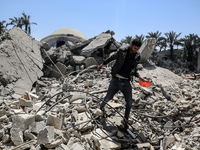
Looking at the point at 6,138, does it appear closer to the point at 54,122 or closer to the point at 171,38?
the point at 54,122

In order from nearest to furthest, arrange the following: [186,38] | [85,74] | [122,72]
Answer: [122,72], [85,74], [186,38]

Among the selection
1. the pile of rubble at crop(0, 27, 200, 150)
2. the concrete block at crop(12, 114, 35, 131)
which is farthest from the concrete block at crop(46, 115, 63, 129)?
the concrete block at crop(12, 114, 35, 131)

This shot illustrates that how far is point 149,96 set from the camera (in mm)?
5594

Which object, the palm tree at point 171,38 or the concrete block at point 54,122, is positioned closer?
the concrete block at point 54,122

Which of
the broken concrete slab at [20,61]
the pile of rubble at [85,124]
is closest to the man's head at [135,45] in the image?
the pile of rubble at [85,124]

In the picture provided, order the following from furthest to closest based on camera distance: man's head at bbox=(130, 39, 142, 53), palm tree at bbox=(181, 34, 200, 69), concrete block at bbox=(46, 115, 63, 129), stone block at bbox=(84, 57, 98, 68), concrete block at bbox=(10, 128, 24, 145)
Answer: palm tree at bbox=(181, 34, 200, 69), stone block at bbox=(84, 57, 98, 68), man's head at bbox=(130, 39, 142, 53), concrete block at bbox=(46, 115, 63, 129), concrete block at bbox=(10, 128, 24, 145)

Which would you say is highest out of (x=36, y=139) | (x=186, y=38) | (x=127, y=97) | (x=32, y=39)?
(x=186, y=38)

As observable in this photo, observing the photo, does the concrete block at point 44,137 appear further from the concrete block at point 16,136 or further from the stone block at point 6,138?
the stone block at point 6,138

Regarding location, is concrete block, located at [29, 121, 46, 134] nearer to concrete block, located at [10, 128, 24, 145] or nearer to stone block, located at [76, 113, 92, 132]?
concrete block, located at [10, 128, 24, 145]

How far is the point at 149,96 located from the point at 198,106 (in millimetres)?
1491

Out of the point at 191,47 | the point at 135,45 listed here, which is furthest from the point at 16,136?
the point at 191,47

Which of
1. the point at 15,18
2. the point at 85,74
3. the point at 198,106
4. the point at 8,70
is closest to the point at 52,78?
the point at 85,74

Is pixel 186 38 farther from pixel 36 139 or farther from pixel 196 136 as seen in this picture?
pixel 36 139

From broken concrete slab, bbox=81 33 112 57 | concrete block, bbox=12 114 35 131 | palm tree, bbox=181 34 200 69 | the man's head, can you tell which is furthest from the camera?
palm tree, bbox=181 34 200 69
